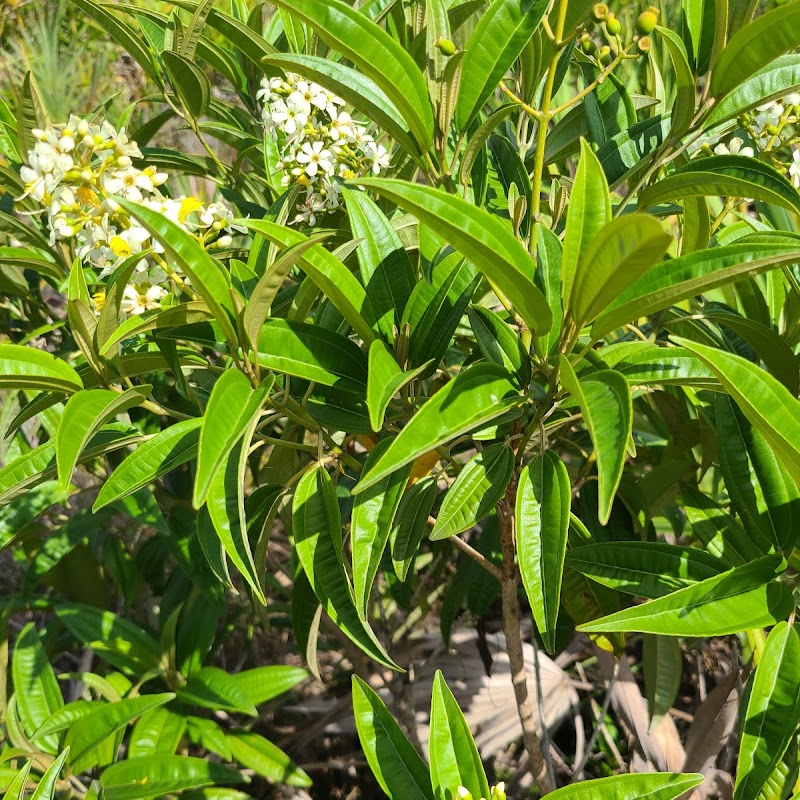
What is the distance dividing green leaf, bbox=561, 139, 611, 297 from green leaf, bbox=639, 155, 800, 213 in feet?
0.37

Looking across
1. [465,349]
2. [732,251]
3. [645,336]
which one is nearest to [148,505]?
[465,349]

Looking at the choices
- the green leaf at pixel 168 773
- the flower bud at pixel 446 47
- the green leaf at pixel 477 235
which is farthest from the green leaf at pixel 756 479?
the green leaf at pixel 168 773

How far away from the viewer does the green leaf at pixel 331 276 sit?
0.63m

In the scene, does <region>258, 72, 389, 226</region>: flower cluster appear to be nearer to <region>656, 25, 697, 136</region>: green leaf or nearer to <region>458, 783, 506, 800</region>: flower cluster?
<region>656, 25, 697, 136</region>: green leaf

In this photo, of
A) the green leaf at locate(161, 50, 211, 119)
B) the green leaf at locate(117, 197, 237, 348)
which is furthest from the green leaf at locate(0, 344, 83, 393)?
the green leaf at locate(161, 50, 211, 119)

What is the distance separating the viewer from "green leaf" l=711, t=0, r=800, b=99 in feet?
1.88

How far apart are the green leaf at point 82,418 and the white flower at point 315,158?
1.21 feet

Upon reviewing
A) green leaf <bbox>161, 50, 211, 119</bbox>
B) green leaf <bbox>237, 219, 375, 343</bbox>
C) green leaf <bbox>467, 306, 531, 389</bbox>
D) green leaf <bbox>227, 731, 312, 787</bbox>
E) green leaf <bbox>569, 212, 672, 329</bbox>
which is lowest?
green leaf <bbox>227, 731, 312, 787</bbox>

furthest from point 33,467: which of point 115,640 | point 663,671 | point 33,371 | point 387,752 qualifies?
point 663,671

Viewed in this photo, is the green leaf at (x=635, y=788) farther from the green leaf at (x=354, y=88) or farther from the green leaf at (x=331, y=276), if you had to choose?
the green leaf at (x=354, y=88)

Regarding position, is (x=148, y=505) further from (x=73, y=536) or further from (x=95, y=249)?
(x=95, y=249)

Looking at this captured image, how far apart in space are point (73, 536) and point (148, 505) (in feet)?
0.81

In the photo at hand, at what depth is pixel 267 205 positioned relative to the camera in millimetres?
1196

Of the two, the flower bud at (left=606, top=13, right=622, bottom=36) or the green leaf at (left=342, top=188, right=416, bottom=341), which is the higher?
the flower bud at (left=606, top=13, right=622, bottom=36)
